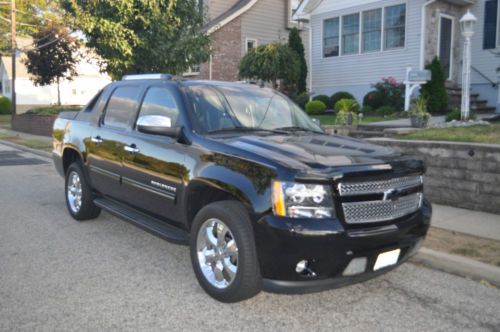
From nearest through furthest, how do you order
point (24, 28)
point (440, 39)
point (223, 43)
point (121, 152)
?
point (121, 152) < point (440, 39) < point (223, 43) < point (24, 28)

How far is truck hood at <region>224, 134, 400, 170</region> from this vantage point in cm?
373

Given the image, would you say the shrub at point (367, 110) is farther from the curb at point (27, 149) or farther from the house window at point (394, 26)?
the curb at point (27, 149)

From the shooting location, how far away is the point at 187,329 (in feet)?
11.8

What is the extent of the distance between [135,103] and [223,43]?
65.9 ft

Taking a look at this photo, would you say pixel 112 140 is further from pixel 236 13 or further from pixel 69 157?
pixel 236 13

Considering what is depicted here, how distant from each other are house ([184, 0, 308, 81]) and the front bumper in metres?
21.3

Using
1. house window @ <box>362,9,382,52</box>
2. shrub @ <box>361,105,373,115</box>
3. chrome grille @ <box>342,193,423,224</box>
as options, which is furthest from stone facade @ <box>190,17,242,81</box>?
chrome grille @ <box>342,193,423,224</box>

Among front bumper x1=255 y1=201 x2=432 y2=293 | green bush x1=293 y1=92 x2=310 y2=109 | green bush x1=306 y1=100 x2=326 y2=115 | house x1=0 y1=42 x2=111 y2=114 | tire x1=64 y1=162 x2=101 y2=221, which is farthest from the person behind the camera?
house x1=0 y1=42 x2=111 y2=114

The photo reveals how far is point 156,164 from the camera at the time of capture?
4.83 m

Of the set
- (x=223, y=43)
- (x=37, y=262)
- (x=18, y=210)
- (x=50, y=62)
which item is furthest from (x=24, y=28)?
(x=37, y=262)

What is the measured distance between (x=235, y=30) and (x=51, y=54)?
977 cm

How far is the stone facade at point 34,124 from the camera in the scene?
69.2ft

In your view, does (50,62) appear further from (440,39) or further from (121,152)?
(121,152)

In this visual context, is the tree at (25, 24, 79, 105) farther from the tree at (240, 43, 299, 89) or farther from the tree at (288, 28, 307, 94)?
the tree at (288, 28, 307, 94)
